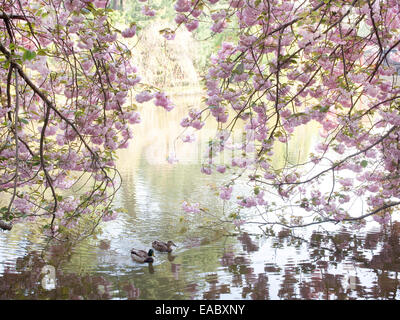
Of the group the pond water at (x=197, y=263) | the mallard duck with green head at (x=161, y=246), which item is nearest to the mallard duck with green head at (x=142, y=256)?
the pond water at (x=197, y=263)

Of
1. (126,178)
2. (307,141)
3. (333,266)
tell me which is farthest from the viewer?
(307,141)

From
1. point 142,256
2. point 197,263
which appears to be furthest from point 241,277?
point 142,256

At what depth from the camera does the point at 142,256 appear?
4.29m

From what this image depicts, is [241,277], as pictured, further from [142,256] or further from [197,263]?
[142,256]

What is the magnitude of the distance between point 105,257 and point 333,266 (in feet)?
6.47

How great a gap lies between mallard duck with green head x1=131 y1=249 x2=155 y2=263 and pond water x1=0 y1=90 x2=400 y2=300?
0.05m

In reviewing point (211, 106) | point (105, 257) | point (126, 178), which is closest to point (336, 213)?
point (211, 106)

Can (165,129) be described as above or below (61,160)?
above

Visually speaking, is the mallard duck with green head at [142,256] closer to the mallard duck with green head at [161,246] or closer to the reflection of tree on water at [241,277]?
the reflection of tree on water at [241,277]

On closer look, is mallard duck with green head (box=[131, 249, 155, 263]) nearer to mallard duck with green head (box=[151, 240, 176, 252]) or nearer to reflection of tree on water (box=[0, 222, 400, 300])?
reflection of tree on water (box=[0, 222, 400, 300])

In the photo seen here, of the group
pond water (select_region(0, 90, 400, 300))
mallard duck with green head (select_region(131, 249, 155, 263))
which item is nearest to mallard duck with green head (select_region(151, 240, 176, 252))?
pond water (select_region(0, 90, 400, 300))

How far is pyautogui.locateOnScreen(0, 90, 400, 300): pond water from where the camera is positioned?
3666 mm

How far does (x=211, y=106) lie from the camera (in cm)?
358
